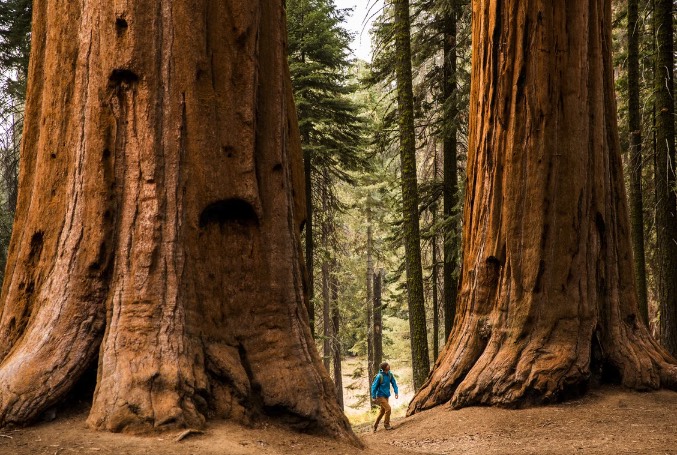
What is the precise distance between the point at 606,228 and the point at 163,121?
661 centimetres

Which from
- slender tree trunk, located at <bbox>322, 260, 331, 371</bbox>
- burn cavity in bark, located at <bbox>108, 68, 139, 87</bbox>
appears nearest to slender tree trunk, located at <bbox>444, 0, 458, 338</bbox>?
slender tree trunk, located at <bbox>322, 260, 331, 371</bbox>

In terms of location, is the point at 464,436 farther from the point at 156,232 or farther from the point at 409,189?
the point at 409,189

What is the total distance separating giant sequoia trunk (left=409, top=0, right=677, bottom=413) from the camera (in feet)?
28.3

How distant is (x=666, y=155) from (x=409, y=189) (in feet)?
16.1

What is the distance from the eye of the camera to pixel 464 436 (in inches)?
304

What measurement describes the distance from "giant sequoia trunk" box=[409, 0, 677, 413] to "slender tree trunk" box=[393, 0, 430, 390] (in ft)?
11.5


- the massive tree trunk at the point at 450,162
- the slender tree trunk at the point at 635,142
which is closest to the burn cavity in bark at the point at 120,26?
the slender tree trunk at the point at 635,142

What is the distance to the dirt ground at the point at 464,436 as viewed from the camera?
4.12 m

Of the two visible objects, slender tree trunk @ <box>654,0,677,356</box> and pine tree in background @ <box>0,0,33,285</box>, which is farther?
pine tree in background @ <box>0,0,33,285</box>

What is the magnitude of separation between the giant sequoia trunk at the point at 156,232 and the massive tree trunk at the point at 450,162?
11418 mm

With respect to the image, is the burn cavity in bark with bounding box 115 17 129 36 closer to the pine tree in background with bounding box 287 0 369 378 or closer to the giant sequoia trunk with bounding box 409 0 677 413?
the giant sequoia trunk with bounding box 409 0 677 413

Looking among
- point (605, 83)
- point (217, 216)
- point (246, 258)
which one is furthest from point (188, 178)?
point (605, 83)

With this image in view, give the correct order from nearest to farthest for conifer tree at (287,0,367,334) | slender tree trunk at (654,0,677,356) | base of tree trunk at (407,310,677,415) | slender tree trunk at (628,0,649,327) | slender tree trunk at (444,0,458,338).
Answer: base of tree trunk at (407,310,677,415), slender tree trunk at (654,0,677,356), slender tree trunk at (628,0,649,327), slender tree trunk at (444,0,458,338), conifer tree at (287,0,367,334)

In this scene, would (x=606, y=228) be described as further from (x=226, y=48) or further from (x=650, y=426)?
(x=226, y=48)
